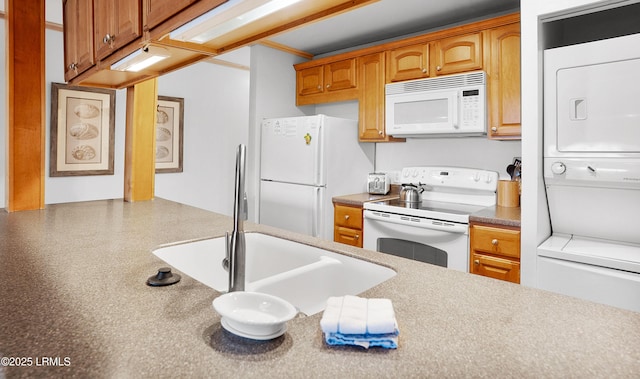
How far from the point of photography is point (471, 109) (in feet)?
8.98

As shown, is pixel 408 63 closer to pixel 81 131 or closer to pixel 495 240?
pixel 495 240

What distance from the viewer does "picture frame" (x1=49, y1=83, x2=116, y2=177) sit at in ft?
11.0

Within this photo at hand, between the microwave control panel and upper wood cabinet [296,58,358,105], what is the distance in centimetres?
109

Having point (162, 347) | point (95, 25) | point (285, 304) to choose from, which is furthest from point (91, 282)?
point (95, 25)

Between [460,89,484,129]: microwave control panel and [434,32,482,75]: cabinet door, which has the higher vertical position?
[434,32,482,75]: cabinet door

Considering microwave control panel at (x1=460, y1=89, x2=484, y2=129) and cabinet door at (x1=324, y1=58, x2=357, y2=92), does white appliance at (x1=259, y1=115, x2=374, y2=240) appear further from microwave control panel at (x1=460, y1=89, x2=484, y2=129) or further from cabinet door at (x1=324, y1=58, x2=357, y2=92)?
microwave control panel at (x1=460, y1=89, x2=484, y2=129)

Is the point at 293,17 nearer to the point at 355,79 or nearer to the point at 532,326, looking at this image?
the point at 532,326

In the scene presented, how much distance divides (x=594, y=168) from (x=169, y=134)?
3808 mm

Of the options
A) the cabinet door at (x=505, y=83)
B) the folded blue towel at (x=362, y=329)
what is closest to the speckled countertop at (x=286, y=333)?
the folded blue towel at (x=362, y=329)

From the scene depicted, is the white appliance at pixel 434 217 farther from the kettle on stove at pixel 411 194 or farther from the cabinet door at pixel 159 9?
the cabinet door at pixel 159 9

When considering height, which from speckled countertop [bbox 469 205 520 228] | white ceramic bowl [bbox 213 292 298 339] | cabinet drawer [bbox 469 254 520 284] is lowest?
cabinet drawer [bbox 469 254 520 284]

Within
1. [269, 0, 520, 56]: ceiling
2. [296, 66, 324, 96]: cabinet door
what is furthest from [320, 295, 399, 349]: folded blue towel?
[296, 66, 324, 96]: cabinet door

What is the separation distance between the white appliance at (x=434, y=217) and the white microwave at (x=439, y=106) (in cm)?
41

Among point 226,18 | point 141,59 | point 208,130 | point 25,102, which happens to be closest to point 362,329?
point 226,18
